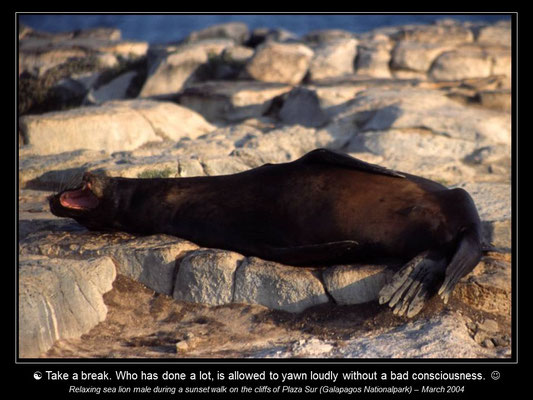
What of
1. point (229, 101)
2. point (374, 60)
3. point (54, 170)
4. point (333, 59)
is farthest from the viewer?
point (374, 60)

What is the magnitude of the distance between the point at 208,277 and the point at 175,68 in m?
9.29

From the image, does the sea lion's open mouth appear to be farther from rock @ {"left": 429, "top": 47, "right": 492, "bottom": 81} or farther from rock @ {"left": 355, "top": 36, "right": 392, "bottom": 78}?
rock @ {"left": 429, "top": 47, "right": 492, "bottom": 81}

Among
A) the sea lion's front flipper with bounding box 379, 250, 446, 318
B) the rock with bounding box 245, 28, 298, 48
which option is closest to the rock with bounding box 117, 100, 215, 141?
the sea lion's front flipper with bounding box 379, 250, 446, 318

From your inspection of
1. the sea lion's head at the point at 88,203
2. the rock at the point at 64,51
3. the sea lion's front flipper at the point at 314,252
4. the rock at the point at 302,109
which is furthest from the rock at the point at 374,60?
the sea lion's front flipper at the point at 314,252

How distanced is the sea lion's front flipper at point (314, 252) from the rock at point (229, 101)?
677 centimetres

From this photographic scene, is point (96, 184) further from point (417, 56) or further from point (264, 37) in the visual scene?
point (264, 37)

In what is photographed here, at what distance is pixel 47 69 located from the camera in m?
15.3

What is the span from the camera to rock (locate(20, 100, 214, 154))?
9.49 meters

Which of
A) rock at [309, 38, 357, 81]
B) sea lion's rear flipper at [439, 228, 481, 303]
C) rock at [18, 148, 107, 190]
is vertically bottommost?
sea lion's rear flipper at [439, 228, 481, 303]

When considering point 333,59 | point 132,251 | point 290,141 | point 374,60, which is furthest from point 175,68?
point 132,251

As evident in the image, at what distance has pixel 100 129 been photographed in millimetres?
9742

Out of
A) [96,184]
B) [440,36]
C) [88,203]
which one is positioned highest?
[440,36]

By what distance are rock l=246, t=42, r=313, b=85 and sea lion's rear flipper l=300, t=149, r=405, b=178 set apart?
300 inches

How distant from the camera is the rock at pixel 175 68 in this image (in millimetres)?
13617
